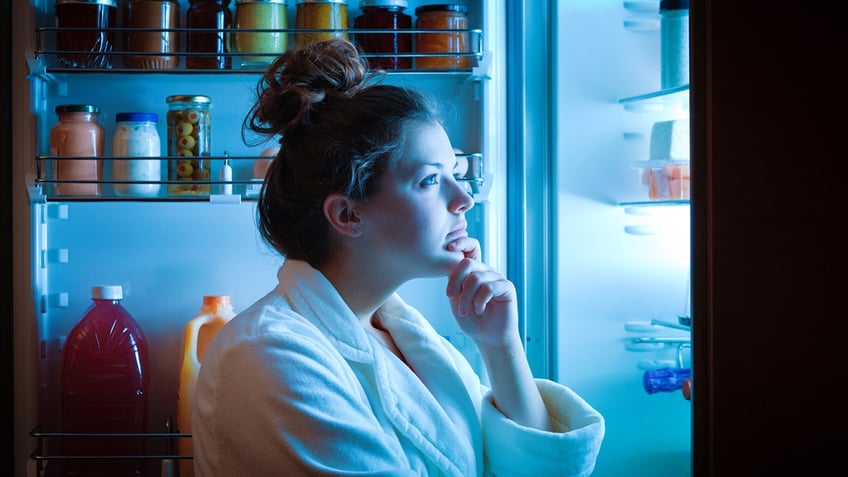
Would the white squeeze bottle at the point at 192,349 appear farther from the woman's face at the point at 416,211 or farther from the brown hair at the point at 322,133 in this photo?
the woman's face at the point at 416,211

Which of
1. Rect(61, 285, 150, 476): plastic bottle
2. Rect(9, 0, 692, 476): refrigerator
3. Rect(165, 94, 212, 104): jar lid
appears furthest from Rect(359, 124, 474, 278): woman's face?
Rect(61, 285, 150, 476): plastic bottle

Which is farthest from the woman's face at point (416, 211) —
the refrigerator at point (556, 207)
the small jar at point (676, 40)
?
the small jar at point (676, 40)

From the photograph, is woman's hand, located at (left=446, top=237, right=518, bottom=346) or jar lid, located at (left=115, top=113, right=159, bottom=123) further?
jar lid, located at (left=115, top=113, right=159, bottom=123)

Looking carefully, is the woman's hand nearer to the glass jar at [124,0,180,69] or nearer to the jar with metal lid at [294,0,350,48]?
the jar with metal lid at [294,0,350,48]

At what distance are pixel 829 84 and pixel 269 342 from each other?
27.5 inches

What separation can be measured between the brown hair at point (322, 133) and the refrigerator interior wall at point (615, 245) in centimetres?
56

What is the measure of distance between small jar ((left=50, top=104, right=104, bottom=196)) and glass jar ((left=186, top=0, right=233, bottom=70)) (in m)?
0.24

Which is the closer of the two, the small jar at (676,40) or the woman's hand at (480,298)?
the woman's hand at (480,298)

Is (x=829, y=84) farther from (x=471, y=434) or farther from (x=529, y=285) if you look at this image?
(x=529, y=285)

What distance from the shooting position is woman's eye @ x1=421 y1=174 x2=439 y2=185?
123 cm

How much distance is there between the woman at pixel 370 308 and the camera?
3.60 feet

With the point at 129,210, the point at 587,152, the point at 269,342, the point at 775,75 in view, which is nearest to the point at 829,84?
the point at 775,75

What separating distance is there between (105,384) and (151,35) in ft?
2.36

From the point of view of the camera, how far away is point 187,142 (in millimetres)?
1756
